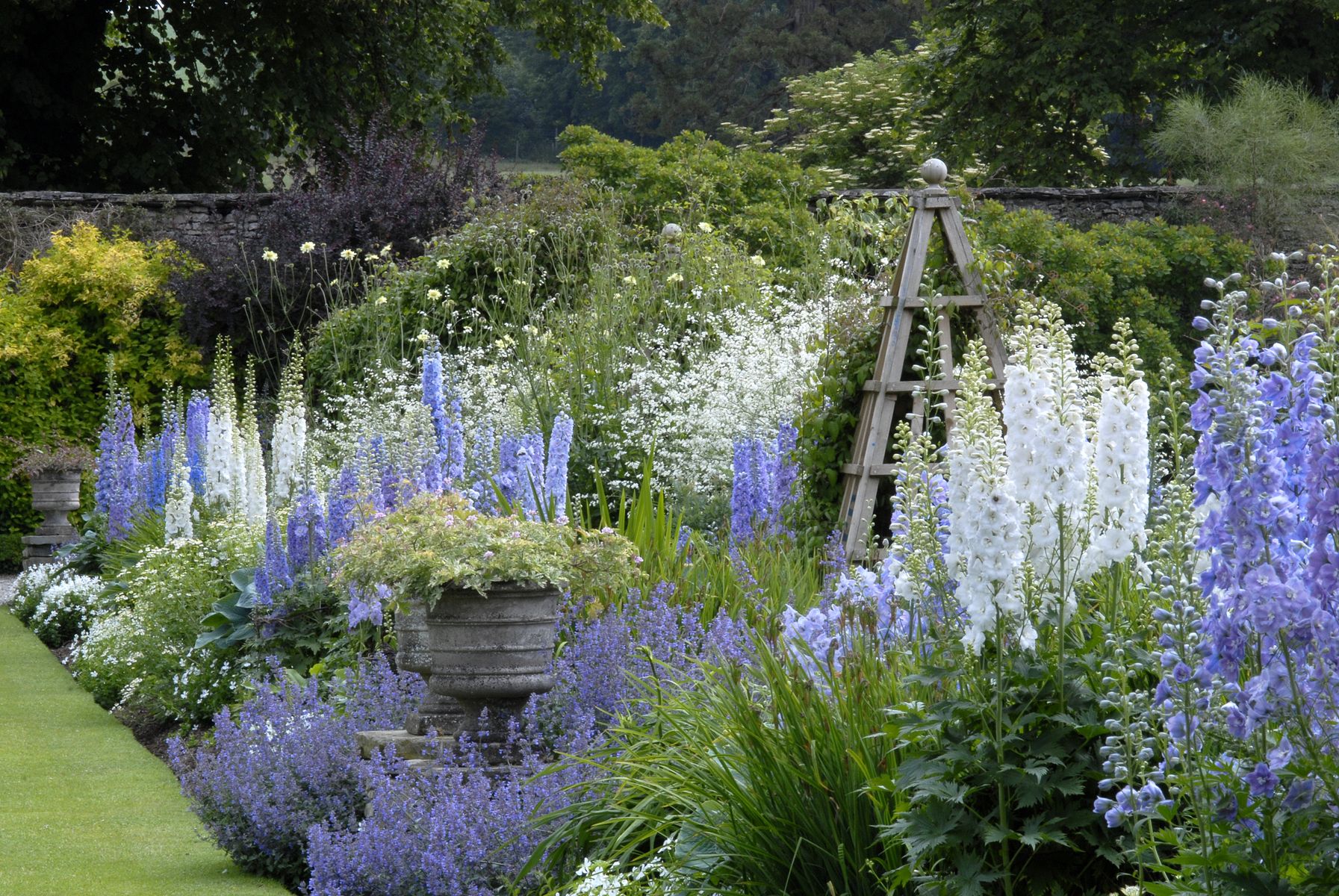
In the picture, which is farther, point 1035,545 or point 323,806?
point 323,806

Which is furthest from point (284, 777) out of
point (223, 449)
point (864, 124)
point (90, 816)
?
point (864, 124)

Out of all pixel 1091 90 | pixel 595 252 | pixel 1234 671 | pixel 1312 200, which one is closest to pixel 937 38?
pixel 1091 90

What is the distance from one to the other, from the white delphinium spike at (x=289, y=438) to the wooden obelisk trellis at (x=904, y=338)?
2.84 metres

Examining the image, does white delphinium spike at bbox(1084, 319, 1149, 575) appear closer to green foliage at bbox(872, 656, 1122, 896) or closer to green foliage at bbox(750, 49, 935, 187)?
green foliage at bbox(872, 656, 1122, 896)

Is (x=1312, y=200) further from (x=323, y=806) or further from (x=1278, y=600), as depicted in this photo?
(x=1278, y=600)

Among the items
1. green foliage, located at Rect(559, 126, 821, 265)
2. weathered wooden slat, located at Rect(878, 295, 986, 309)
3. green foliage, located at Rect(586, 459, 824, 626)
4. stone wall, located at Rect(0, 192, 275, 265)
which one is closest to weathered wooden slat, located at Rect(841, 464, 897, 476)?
green foliage, located at Rect(586, 459, 824, 626)

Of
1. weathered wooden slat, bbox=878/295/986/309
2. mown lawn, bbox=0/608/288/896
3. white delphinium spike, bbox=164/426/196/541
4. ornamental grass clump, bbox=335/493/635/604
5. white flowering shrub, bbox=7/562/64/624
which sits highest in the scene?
weathered wooden slat, bbox=878/295/986/309

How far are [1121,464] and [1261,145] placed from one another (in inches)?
531

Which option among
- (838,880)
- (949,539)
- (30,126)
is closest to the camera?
(949,539)

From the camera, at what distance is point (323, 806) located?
4.55 metres

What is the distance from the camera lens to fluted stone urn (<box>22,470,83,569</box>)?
36.5 feet

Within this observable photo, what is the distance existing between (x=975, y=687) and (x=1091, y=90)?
18.5 m

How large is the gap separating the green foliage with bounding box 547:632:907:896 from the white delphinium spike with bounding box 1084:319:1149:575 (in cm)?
60

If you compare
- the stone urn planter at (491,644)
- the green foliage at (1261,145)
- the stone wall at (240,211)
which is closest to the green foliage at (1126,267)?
the stone wall at (240,211)
